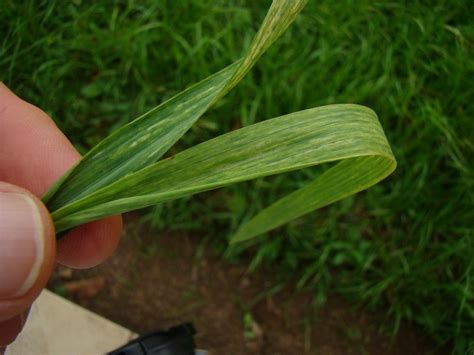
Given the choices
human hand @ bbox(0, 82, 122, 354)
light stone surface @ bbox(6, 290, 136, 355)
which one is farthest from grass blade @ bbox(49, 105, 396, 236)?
light stone surface @ bbox(6, 290, 136, 355)

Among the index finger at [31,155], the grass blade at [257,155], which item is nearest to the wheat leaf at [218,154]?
the grass blade at [257,155]

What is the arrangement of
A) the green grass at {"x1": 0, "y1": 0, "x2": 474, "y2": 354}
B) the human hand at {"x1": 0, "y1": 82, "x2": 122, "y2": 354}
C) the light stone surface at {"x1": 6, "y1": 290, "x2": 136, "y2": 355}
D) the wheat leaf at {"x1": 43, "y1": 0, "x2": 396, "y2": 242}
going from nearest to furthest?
the wheat leaf at {"x1": 43, "y1": 0, "x2": 396, "y2": 242}, the human hand at {"x1": 0, "y1": 82, "x2": 122, "y2": 354}, the light stone surface at {"x1": 6, "y1": 290, "x2": 136, "y2": 355}, the green grass at {"x1": 0, "y1": 0, "x2": 474, "y2": 354}

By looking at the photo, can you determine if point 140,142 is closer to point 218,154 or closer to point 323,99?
point 218,154

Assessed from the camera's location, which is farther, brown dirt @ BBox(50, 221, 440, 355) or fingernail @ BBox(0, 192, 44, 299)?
brown dirt @ BBox(50, 221, 440, 355)

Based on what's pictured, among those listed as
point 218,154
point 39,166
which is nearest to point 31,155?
point 39,166

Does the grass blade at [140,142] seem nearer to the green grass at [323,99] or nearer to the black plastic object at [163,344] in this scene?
the black plastic object at [163,344]

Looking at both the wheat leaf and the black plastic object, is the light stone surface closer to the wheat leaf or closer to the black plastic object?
the black plastic object
